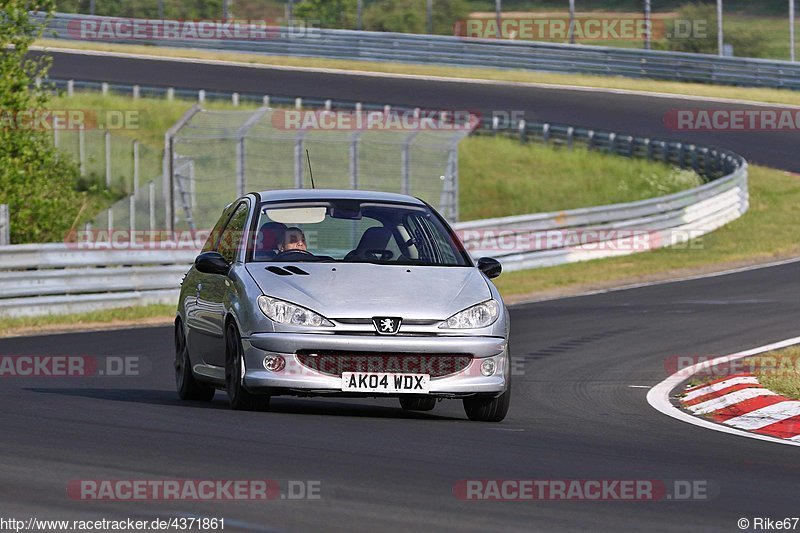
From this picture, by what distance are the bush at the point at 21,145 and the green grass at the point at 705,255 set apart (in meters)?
→ 7.44

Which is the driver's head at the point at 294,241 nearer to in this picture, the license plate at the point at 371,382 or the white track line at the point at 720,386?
the license plate at the point at 371,382

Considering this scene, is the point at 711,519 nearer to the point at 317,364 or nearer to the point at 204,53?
the point at 317,364

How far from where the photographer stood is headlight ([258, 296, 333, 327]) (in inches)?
380

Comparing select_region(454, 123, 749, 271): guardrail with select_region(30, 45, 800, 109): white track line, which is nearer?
select_region(454, 123, 749, 271): guardrail

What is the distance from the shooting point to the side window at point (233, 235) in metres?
10.9

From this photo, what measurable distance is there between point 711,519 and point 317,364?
3.67 metres

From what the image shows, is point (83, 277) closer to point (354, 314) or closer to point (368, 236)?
point (368, 236)

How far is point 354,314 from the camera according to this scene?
31.5 feet

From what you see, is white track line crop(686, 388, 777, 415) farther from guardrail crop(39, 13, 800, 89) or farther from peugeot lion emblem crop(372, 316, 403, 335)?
guardrail crop(39, 13, 800, 89)

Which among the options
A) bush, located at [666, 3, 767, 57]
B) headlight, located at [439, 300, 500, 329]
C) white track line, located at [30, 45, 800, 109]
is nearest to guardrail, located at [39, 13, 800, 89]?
white track line, located at [30, 45, 800, 109]

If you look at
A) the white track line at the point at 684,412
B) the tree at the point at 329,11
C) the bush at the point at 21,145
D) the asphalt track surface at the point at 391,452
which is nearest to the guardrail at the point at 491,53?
the tree at the point at 329,11

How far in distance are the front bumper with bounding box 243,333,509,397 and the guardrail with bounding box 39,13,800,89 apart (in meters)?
40.2

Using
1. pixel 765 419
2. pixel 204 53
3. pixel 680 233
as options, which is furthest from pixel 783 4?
pixel 765 419

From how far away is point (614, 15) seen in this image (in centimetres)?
7800
